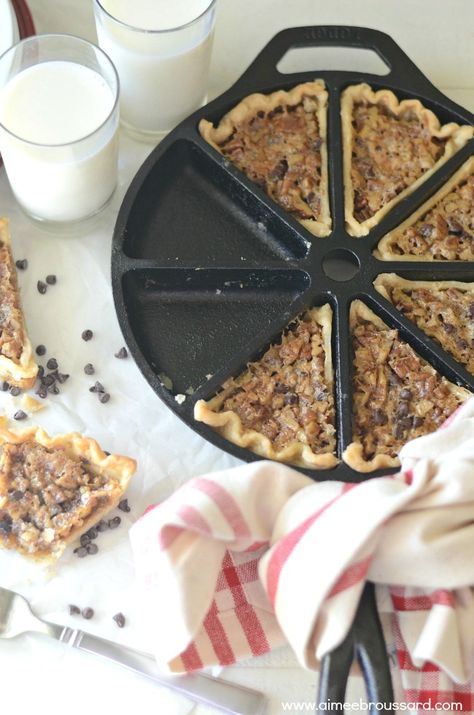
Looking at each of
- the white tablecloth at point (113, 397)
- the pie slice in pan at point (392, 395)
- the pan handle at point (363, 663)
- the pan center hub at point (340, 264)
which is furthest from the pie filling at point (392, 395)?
the pan handle at point (363, 663)

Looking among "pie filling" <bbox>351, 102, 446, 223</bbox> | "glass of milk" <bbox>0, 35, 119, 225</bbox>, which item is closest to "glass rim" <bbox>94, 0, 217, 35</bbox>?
"glass of milk" <bbox>0, 35, 119, 225</bbox>

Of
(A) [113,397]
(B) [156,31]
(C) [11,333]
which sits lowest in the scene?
(A) [113,397]

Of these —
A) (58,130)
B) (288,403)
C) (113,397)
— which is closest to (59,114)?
(58,130)

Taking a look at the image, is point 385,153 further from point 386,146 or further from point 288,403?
point 288,403

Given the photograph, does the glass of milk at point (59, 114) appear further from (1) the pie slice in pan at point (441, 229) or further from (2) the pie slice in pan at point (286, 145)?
(1) the pie slice in pan at point (441, 229)

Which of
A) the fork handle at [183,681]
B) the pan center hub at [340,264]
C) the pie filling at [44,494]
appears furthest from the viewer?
the pan center hub at [340,264]

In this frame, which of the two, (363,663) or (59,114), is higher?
(59,114)

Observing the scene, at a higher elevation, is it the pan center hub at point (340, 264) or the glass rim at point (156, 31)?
the glass rim at point (156, 31)
